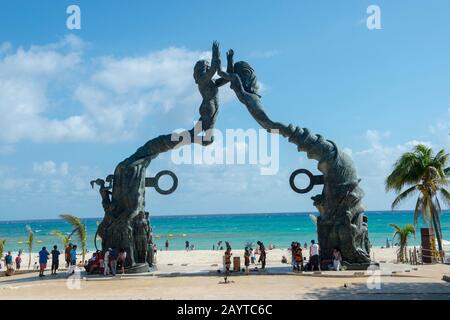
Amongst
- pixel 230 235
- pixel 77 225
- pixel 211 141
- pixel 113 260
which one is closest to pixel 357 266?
pixel 211 141

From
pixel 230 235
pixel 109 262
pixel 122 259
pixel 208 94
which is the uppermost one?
pixel 208 94

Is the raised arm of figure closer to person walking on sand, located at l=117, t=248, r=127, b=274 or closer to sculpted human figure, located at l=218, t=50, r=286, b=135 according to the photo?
sculpted human figure, located at l=218, t=50, r=286, b=135

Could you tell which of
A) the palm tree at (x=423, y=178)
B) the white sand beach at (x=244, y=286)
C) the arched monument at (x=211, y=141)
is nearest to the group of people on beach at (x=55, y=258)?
the white sand beach at (x=244, y=286)

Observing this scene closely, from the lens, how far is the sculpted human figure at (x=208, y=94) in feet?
61.1

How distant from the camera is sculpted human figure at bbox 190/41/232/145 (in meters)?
18.6

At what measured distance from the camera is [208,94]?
61.4 ft

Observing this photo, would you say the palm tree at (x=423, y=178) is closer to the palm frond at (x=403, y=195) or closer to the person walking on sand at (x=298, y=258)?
the palm frond at (x=403, y=195)

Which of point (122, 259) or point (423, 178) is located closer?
point (122, 259)

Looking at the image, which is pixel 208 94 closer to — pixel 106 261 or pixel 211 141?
pixel 211 141

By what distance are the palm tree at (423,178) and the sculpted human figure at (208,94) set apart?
1144 cm

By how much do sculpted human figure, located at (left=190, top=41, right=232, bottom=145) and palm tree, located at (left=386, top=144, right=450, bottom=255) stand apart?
1144cm

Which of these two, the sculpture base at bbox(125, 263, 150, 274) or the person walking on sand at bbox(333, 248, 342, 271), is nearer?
the person walking on sand at bbox(333, 248, 342, 271)

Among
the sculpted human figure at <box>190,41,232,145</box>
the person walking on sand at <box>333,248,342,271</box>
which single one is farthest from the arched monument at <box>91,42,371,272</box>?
the person walking on sand at <box>333,248,342,271</box>

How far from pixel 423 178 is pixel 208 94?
12.7 m
